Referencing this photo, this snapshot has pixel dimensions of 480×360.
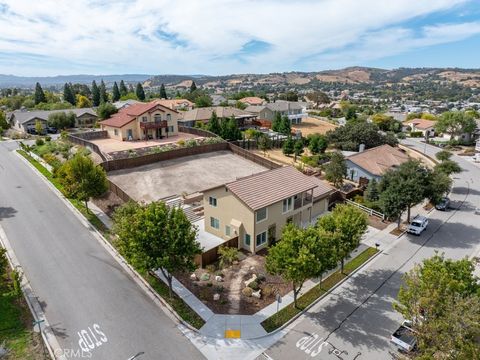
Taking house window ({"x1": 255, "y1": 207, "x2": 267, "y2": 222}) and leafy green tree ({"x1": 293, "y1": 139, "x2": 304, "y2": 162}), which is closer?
house window ({"x1": 255, "y1": 207, "x2": 267, "y2": 222})

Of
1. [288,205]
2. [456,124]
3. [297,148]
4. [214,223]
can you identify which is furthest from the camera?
[456,124]

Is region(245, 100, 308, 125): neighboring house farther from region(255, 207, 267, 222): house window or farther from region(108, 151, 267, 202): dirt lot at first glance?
region(255, 207, 267, 222): house window

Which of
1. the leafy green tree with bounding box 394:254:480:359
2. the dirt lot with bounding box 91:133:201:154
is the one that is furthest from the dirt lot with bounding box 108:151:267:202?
the leafy green tree with bounding box 394:254:480:359

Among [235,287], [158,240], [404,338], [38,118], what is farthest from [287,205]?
[38,118]

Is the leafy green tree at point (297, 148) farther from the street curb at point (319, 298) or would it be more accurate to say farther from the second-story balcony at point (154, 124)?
the street curb at point (319, 298)

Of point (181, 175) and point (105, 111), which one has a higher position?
point (105, 111)

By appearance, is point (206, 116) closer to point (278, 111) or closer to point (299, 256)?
point (278, 111)
